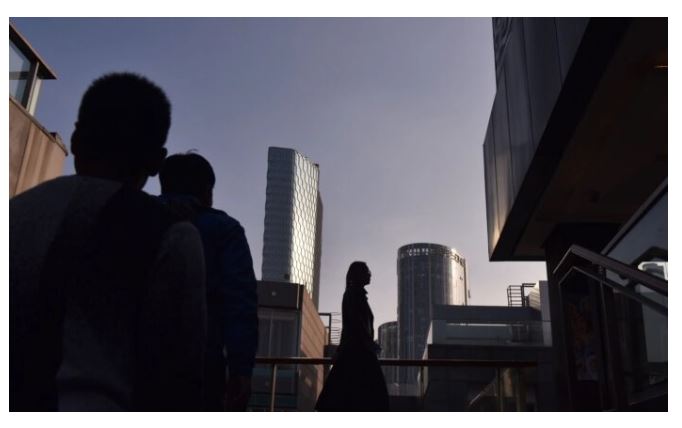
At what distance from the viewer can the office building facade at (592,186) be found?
148 inches

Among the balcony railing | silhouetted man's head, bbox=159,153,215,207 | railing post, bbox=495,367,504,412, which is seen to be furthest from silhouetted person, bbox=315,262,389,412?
silhouetted man's head, bbox=159,153,215,207

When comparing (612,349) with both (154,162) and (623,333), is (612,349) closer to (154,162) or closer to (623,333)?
(623,333)

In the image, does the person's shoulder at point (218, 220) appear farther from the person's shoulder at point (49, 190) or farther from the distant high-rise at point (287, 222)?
the distant high-rise at point (287, 222)

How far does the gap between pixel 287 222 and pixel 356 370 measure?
142492 millimetres

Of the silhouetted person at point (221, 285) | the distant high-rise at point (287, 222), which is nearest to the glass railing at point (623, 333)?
the silhouetted person at point (221, 285)

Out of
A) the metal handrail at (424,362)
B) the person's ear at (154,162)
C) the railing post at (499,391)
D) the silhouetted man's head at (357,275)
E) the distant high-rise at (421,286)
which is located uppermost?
the distant high-rise at (421,286)

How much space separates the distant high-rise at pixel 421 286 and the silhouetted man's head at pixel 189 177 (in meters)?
174

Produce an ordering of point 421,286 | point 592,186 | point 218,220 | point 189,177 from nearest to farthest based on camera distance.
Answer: point 218,220 < point 189,177 < point 592,186 < point 421,286

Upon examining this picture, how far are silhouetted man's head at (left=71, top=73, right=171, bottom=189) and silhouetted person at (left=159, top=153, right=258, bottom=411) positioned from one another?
0.28 metres

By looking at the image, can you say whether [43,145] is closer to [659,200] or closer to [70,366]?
[659,200]

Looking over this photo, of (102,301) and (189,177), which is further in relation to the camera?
(189,177)

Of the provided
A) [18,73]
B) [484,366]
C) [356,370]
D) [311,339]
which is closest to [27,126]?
[18,73]

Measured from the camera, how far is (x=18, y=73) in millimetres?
10070

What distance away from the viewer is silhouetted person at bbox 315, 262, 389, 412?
4426 millimetres
